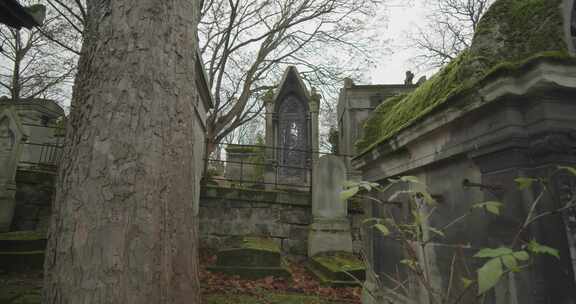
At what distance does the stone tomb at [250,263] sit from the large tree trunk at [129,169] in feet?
12.1

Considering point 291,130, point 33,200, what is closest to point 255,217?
point 291,130

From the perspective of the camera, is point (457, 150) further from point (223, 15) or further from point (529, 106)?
point (223, 15)

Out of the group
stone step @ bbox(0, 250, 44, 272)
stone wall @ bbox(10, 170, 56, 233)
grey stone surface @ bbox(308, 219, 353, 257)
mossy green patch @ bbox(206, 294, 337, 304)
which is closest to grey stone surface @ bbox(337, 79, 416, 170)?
grey stone surface @ bbox(308, 219, 353, 257)

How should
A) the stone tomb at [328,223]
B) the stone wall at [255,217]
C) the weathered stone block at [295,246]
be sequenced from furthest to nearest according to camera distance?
the weathered stone block at [295,246] < the stone wall at [255,217] < the stone tomb at [328,223]

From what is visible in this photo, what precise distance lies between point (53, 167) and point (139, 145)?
8209 millimetres

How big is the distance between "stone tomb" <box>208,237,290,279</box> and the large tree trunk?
3683 millimetres

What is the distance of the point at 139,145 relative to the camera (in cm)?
114

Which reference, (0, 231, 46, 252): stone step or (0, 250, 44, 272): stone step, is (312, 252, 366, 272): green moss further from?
(0, 231, 46, 252): stone step

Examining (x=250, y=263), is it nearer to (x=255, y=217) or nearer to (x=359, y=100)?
(x=255, y=217)

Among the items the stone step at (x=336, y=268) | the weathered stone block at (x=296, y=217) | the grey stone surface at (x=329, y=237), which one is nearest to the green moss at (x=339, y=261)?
the stone step at (x=336, y=268)

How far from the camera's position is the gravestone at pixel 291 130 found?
9438mm

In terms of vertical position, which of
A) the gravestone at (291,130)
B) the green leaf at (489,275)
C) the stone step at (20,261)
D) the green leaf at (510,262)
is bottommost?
the stone step at (20,261)

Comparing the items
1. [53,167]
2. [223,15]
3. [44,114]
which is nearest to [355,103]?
[223,15]

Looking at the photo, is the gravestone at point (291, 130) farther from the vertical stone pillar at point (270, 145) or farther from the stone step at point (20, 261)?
the stone step at point (20, 261)
